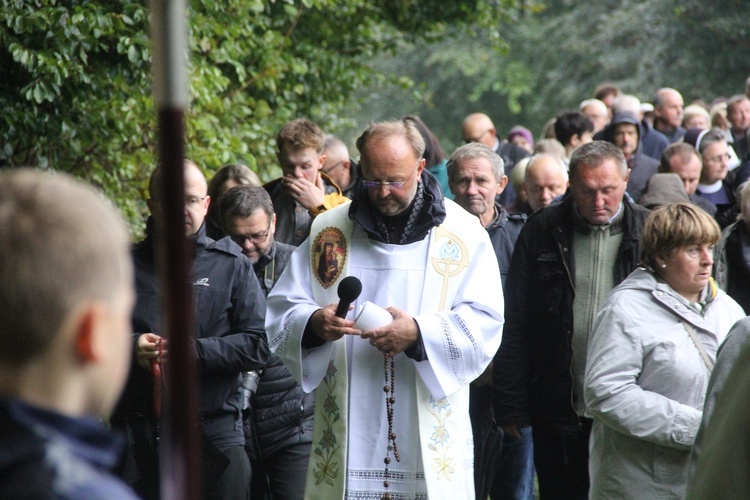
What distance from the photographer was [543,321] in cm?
589

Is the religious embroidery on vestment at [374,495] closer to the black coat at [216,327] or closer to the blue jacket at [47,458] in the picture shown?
the black coat at [216,327]

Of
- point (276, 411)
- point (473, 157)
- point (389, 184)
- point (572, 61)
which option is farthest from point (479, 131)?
point (572, 61)

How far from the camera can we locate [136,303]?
5.15 m

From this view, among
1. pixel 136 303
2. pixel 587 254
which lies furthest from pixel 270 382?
pixel 587 254

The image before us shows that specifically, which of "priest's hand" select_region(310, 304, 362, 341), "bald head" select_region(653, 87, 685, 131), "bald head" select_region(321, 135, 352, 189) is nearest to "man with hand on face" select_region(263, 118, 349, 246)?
"bald head" select_region(321, 135, 352, 189)

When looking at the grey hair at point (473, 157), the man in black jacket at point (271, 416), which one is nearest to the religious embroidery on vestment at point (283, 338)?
the man in black jacket at point (271, 416)

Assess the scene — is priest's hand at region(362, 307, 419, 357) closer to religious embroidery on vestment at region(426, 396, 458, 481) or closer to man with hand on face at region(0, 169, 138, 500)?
religious embroidery on vestment at region(426, 396, 458, 481)

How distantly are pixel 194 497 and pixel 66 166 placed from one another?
7203 millimetres

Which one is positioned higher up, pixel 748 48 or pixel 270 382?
pixel 748 48

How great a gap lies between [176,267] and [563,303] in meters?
4.46

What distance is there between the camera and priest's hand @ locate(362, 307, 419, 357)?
181 inches

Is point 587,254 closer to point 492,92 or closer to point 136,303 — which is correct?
point 136,303

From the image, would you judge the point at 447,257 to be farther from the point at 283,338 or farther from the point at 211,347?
the point at 211,347

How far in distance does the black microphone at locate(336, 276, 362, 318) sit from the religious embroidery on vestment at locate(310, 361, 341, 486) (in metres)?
0.44
